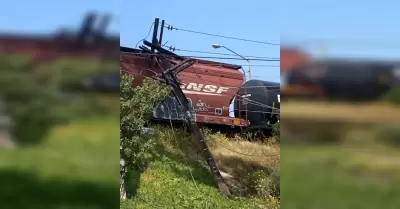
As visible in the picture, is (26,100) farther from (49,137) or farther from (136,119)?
(136,119)

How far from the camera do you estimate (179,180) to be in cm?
379

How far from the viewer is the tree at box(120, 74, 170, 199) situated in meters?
3.69

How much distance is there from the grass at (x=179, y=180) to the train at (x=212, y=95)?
173 millimetres

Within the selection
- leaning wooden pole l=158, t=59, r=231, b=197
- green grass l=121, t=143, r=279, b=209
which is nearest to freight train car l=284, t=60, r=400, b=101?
leaning wooden pole l=158, t=59, r=231, b=197

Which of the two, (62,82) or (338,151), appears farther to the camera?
(338,151)

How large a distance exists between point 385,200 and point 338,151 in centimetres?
50

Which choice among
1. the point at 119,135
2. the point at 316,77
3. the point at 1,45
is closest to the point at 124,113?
the point at 119,135

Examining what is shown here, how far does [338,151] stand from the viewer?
350cm

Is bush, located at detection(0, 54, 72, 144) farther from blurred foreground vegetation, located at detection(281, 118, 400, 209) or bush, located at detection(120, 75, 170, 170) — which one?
blurred foreground vegetation, located at detection(281, 118, 400, 209)

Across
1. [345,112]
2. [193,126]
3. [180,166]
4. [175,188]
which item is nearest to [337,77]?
[345,112]

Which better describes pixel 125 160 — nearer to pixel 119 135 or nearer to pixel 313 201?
pixel 119 135

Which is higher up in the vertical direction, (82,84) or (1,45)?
(1,45)

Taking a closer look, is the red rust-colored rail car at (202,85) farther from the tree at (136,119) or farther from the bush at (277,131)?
the bush at (277,131)

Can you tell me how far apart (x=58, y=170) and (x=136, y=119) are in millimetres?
735
